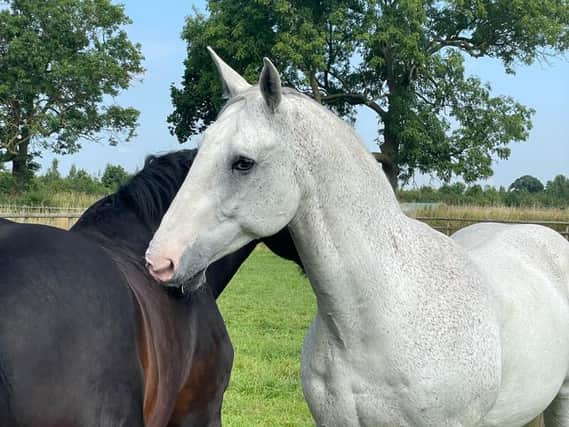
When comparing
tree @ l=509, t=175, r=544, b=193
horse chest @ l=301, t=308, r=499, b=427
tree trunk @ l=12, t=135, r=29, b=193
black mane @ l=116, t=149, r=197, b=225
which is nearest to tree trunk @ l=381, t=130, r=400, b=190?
tree trunk @ l=12, t=135, r=29, b=193

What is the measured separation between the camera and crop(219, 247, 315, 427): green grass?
480 cm

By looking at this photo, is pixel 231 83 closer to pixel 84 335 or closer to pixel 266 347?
pixel 84 335

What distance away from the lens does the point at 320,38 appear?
60.7 ft

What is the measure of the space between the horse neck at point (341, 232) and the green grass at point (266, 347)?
2.03 m

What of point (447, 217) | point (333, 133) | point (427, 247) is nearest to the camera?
point (333, 133)

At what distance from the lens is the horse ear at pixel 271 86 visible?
1.72m

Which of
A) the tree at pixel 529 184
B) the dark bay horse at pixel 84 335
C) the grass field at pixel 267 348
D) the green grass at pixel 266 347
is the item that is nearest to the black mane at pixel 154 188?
the dark bay horse at pixel 84 335

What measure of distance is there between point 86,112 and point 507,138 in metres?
17.8

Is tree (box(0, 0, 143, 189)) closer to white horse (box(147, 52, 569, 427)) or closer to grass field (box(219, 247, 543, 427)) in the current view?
grass field (box(219, 247, 543, 427))

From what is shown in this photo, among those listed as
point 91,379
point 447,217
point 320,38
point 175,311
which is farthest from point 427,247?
point 320,38

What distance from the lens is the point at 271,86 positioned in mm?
1757

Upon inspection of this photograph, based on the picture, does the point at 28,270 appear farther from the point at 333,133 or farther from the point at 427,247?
the point at 427,247

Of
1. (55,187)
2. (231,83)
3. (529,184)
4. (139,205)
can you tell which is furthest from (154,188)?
(529,184)

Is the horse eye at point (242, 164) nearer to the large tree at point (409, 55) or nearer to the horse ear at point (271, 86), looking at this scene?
the horse ear at point (271, 86)
